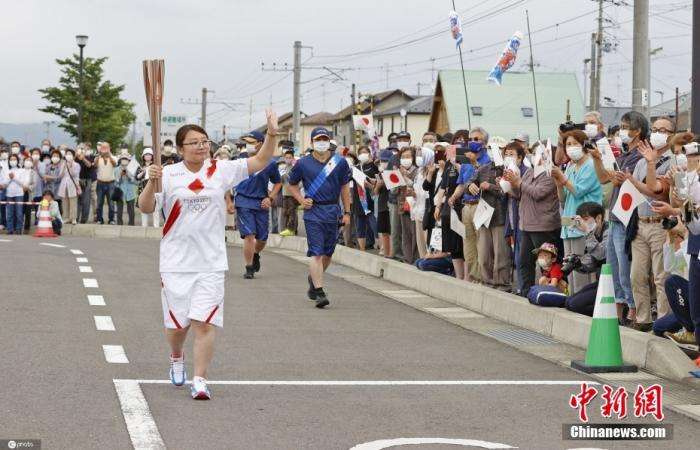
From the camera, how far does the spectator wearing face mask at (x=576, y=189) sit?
515 inches

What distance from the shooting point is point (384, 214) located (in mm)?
20781

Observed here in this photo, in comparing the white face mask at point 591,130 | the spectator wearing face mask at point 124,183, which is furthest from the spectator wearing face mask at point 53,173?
the white face mask at point 591,130

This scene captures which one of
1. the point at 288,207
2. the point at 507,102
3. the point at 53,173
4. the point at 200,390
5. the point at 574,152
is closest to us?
the point at 200,390

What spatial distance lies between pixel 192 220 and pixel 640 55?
12481 millimetres

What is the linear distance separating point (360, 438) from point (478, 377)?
105 inches

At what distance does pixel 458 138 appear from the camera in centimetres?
1756

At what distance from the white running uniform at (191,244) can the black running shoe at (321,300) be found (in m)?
5.53

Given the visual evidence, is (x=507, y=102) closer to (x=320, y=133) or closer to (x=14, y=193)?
(x=14, y=193)

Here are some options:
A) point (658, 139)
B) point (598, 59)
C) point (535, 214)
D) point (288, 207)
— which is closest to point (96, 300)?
point (535, 214)

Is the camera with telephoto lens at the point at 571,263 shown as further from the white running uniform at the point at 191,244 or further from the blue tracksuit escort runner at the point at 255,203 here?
the blue tracksuit escort runner at the point at 255,203

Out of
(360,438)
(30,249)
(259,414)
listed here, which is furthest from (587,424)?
(30,249)

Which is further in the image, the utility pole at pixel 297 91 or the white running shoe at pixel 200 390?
the utility pole at pixel 297 91

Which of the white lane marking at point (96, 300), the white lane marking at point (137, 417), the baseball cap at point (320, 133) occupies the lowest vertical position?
the white lane marking at point (96, 300)

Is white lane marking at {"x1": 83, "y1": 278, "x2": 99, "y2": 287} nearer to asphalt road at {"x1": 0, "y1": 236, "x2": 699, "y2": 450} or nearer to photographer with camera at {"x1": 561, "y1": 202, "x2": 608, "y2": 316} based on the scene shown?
asphalt road at {"x1": 0, "y1": 236, "x2": 699, "y2": 450}
